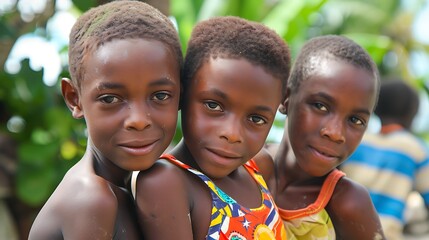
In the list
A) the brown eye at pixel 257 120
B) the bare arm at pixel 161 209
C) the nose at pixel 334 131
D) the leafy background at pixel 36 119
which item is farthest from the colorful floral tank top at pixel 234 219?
the leafy background at pixel 36 119

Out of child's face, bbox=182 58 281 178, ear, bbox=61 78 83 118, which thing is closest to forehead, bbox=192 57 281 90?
child's face, bbox=182 58 281 178

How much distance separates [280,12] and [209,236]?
439 cm

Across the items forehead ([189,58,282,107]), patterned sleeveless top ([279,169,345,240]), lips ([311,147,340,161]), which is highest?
forehead ([189,58,282,107])

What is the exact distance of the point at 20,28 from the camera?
4746 mm

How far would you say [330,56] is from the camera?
86.0 inches

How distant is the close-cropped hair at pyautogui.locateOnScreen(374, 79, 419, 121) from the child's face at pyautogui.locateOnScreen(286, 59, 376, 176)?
273 centimetres

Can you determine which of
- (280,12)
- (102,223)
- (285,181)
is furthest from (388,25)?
(102,223)

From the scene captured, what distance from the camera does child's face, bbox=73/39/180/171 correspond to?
1.70m

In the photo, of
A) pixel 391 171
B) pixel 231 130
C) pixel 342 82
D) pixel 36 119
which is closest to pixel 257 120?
pixel 231 130

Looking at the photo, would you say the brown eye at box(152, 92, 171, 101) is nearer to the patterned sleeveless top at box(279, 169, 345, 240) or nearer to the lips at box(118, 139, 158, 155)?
the lips at box(118, 139, 158, 155)

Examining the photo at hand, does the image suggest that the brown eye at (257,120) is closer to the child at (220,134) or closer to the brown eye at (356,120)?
the child at (220,134)

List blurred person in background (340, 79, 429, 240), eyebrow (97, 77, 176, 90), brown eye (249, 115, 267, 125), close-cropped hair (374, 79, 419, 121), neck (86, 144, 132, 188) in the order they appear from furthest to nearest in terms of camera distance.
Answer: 1. close-cropped hair (374, 79, 419, 121)
2. blurred person in background (340, 79, 429, 240)
3. brown eye (249, 115, 267, 125)
4. neck (86, 144, 132, 188)
5. eyebrow (97, 77, 176, 90)

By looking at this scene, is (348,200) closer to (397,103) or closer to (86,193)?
(86,193)

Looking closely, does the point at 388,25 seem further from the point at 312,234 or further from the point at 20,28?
the point at 312,234
